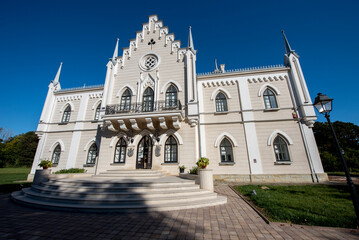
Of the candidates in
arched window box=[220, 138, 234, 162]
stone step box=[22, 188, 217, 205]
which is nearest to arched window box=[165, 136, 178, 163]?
arched window box=[220, 138, 234, 162]

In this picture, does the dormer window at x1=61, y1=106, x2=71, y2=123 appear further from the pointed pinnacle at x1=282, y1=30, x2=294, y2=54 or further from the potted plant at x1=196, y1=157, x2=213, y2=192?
the pointed pinnacle at x1=282, y1=30, x2=294, y2=54

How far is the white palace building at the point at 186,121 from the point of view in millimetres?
11898

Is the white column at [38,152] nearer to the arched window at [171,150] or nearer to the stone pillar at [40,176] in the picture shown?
the stone pillar at [40,176]

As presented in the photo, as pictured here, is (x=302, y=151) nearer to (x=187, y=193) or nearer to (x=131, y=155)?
(x=187, y=193)

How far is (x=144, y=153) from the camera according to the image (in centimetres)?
1277

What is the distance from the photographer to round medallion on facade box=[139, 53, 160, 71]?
49.0 feet

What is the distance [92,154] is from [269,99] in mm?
18323

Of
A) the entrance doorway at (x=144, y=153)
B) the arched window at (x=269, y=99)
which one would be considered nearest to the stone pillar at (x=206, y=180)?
the entrance doorway at (x=144, y=153)

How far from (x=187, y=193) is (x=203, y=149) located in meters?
5.83

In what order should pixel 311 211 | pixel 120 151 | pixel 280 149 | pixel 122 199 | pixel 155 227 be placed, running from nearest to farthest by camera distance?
pixel 155 227 < pixel 311 211 < pixel 122 199 < pixel 280 149 < pixel 120 151

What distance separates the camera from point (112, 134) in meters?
13.4

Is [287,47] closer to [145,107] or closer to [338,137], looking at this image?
[145,107]

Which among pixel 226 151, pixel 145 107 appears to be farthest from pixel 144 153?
pixel 226 151


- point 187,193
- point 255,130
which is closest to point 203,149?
point 255,130
